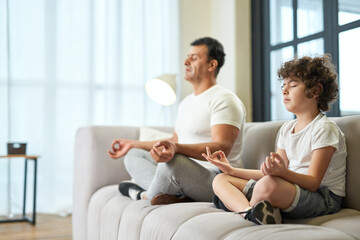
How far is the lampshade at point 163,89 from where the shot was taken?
3551mm

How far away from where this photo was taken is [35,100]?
3.62m

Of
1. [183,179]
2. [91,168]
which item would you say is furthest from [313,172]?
[91,168]

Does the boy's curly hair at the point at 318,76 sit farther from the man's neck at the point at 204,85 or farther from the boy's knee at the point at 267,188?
the man's neck at the point at 204,85

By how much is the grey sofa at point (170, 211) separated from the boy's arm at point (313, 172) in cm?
12

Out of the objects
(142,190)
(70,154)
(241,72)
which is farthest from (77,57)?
(142,190)

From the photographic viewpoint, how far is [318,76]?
5.40ft

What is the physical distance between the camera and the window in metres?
2.71

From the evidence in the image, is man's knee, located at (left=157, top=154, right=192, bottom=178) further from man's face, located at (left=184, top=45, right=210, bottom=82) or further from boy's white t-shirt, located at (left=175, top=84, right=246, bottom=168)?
man's face, located at (left=184, top=45, right=210, bottom=82)

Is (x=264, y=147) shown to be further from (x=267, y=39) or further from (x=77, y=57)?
(x=77, y=57)

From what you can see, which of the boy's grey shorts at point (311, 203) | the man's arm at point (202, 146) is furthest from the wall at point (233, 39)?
the boy's grey shorts at point (311, 203)

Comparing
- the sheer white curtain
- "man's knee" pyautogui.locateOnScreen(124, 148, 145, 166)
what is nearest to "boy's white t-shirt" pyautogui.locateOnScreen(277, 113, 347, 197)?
"man's knee" pyautogui.locateOnScreen(124, 148, 145, 166)

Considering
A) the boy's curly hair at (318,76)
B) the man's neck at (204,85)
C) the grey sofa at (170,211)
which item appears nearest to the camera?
the grey sofa at (170,211)

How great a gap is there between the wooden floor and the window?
1.78 meters

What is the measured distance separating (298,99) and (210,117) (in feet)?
1.97
